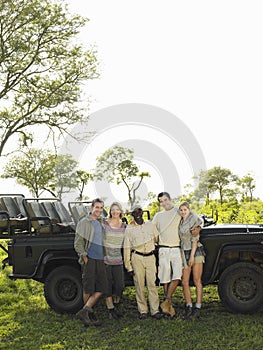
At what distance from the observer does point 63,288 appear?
8.04 metres

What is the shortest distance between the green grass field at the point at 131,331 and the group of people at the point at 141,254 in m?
0.26

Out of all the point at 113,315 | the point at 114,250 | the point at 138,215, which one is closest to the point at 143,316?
the point at 113,315

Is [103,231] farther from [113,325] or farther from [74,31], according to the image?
[74,31]

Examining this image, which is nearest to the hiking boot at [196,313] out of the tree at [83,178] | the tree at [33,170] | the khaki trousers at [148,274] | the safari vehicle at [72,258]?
the safari vehicle at [72,258]

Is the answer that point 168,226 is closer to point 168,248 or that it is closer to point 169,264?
point 168,248

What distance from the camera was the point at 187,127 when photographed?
1019 cm

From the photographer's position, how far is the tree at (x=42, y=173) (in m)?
32.8

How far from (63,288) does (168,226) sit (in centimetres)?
202

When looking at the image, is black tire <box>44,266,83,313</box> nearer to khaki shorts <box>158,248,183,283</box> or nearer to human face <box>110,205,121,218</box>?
human face <box>110,205,121,218</box>

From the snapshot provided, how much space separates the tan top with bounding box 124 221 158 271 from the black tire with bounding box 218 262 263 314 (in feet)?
3.80

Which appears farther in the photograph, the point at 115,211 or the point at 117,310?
Answer: the point at 117,310

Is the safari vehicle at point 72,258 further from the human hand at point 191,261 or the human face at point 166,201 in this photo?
the human face at point 166,201

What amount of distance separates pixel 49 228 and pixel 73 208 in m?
0.66

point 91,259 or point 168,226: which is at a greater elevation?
point 168,226
